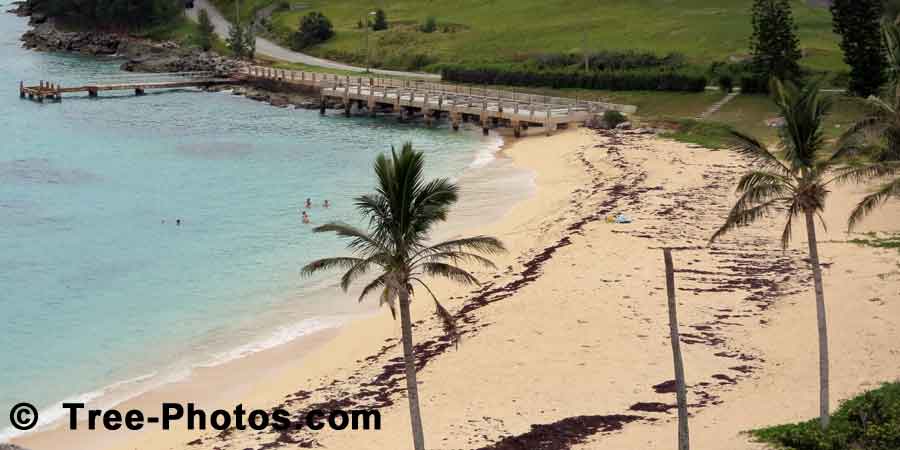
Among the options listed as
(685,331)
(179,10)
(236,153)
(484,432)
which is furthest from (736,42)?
(179,10)

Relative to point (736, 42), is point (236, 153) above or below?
below

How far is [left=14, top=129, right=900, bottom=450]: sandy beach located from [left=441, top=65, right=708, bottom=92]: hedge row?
30496 millimetres

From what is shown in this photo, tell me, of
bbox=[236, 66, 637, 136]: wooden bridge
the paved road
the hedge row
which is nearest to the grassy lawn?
the paved road

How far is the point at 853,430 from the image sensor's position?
2533 centimetres

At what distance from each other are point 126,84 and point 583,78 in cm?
4410

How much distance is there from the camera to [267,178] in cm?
6669

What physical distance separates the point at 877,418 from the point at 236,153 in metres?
55.0

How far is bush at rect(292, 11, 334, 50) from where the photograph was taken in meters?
120

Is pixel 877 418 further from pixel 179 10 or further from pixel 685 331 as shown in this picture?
pixel 179 10

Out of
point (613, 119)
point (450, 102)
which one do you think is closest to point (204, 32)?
point (450, 102)

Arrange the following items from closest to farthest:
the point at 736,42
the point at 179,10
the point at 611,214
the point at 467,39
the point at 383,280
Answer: the point at 383,280
the point at 611,214
the point at 736,42
the point at 467,39
the point at 179,10

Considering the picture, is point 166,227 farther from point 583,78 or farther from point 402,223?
point 583,78

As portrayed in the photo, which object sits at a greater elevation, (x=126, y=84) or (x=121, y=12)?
(x=121, y=12)

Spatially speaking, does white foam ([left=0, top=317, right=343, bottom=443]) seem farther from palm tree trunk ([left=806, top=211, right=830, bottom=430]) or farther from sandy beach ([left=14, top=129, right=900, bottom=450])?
palm tree trunk ([left=806, top=211, right=830, bottom=430])
